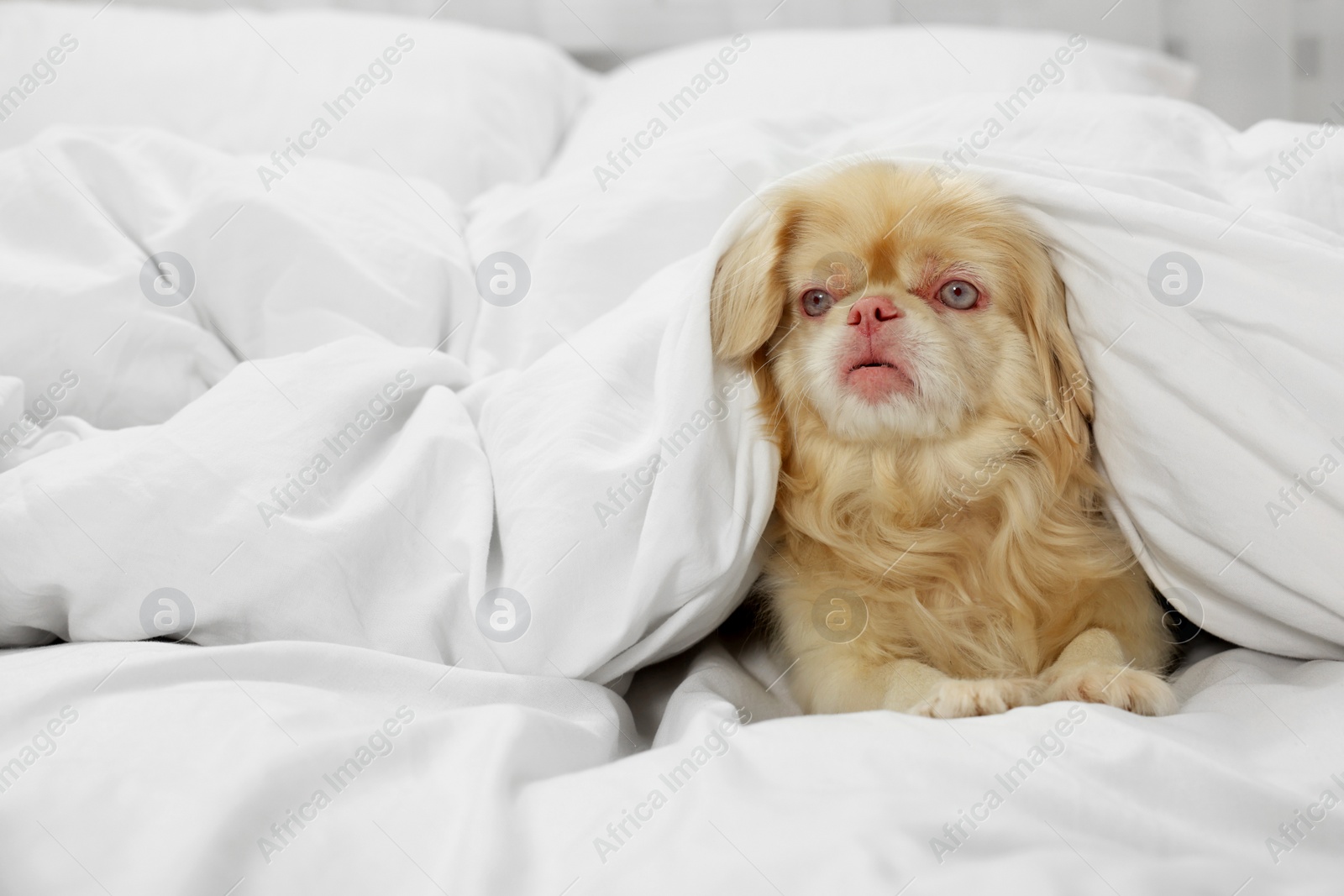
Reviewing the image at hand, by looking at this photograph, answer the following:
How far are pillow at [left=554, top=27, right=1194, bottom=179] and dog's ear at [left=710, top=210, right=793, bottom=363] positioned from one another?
88cm

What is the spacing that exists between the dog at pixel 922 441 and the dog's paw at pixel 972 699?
0.09m

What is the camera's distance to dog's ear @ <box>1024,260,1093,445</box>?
140cm

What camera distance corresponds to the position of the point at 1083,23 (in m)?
3.10

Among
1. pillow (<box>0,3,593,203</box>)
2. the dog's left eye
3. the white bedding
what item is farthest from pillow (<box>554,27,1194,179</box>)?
the dog's left eye

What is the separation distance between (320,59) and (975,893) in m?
2.68

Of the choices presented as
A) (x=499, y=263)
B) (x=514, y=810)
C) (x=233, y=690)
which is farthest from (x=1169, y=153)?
(x=233, y=690)

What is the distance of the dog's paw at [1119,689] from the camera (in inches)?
46.7

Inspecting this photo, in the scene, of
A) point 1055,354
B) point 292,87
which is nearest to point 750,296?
point 1055,354

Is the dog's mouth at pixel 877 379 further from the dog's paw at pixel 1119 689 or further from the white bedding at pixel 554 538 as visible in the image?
the dog's paw at pixel 1119 689

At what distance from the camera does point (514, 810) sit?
3.24ft

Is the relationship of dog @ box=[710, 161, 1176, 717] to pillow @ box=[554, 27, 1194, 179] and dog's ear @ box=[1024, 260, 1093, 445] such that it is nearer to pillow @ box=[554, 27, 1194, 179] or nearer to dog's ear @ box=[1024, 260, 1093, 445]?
dog's ear @ box=[1024, 260, 1093, 445]

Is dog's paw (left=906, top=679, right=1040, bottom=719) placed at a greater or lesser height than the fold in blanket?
lesser

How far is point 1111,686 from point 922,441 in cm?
41

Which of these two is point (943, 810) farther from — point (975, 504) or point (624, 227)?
point (624, 227)
